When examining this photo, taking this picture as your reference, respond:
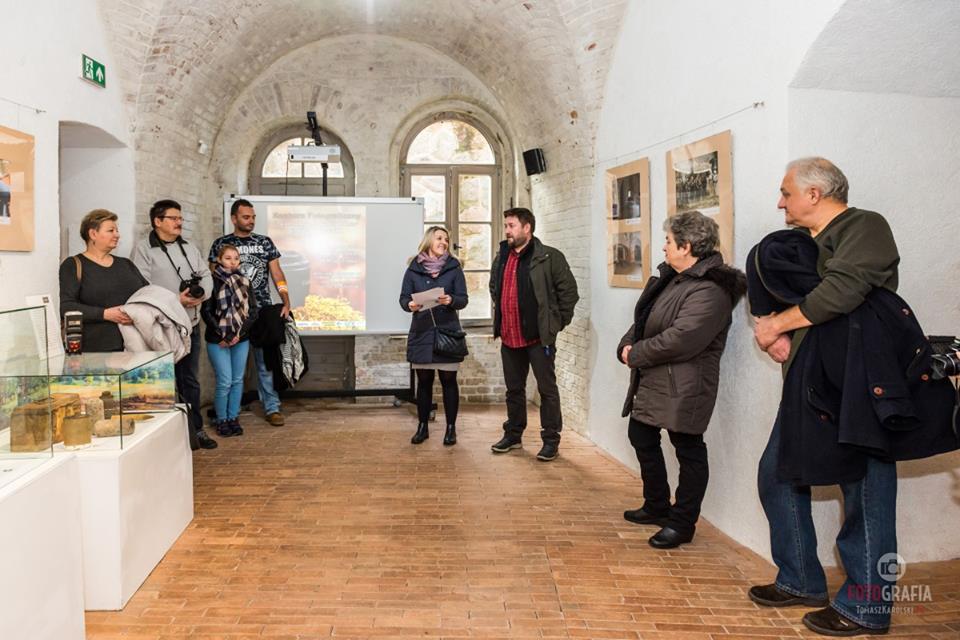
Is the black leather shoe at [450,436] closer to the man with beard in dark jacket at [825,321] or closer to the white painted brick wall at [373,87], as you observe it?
the white painted brick wall at [373,87]

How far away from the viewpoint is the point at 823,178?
97.3 inches

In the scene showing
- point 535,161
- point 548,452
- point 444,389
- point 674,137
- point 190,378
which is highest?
point 535,161

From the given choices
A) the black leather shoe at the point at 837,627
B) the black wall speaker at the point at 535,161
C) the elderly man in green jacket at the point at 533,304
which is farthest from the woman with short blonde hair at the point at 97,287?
the black leather shoe at the point at 837,627

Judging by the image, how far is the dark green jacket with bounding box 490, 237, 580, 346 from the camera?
4.68 metres

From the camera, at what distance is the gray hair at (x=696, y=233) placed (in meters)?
3.11

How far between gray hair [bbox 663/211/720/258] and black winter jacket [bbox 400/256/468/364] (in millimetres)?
2276

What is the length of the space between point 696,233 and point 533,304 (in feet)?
5.80

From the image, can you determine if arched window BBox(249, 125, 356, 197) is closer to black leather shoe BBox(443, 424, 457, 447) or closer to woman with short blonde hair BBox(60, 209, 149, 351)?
black leather shoe BBox(443, 424, 457, 447)

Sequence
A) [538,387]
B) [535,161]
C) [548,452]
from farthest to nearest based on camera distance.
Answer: [535,161] < [538,387] < [548,452]

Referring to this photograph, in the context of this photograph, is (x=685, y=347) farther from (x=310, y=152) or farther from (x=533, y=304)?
(x=310, y=152)

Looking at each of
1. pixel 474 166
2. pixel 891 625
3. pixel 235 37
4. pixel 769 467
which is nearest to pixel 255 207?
pixel 235 37

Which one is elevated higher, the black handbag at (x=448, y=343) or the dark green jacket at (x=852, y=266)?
the dark green jacket at (x=852, y=266)

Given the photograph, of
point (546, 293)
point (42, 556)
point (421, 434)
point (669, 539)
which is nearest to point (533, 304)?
point (546, 293)

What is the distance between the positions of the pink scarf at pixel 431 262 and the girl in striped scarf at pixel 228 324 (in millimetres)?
1378
